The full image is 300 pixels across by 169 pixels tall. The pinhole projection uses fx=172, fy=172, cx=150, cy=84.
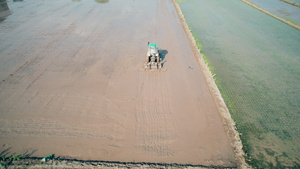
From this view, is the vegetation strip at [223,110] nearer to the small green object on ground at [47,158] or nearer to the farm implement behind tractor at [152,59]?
the farm implement behind tractor at [152,59]

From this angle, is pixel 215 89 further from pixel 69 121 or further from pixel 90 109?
pixel 69 121

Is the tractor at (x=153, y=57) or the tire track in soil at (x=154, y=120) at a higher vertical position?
the tractor at (x=153, y=57)

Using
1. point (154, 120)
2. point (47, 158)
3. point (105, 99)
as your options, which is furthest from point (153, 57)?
point (47, 158)

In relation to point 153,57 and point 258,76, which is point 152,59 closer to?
point 153,57

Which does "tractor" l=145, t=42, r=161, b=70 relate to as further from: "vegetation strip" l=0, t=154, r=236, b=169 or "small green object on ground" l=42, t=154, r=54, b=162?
"small green object on ground" l=42, t=154, r=54, b=162

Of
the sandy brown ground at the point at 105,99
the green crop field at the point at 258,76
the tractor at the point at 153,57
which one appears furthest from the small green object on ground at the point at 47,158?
the green crop field at the point at 258,76

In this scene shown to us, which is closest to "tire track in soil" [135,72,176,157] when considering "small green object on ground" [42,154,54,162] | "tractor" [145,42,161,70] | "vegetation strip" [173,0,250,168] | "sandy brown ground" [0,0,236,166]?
"sandy brown ground" [0,0,236,166]
